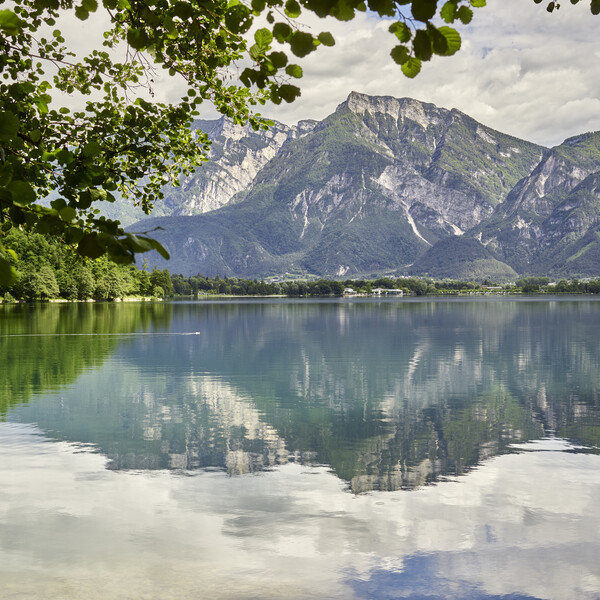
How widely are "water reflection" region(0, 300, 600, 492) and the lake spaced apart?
0.56 feet

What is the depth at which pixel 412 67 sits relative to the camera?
14.3ft

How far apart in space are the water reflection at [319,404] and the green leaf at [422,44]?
609 inches

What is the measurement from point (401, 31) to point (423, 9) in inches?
13.6

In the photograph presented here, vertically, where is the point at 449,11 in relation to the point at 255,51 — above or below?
below

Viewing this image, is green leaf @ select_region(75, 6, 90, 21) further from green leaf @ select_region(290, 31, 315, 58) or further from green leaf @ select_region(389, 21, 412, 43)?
green leaf @ select_region(389, 21, 412, 43)

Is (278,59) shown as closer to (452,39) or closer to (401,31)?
(401,31)

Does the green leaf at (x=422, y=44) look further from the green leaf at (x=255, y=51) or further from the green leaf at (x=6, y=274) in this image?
the green leaf at (x=6, y=274)

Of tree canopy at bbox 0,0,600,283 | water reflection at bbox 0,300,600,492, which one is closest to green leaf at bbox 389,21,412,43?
tree canopy at bbox 0,0,600,283

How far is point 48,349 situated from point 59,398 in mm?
22945

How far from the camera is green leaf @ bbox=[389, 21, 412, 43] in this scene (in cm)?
416

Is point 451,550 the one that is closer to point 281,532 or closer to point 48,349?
point 281,532

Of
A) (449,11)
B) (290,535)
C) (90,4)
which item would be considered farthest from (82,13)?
(290,535)

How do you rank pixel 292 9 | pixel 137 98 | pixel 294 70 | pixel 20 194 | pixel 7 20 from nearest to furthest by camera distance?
pixel 7 20, pixel 292 9, pixel 20 194, pixel 294 70, pixel 137 98

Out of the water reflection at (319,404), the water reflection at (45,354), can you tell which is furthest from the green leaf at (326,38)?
the water reflection at (45,354)
